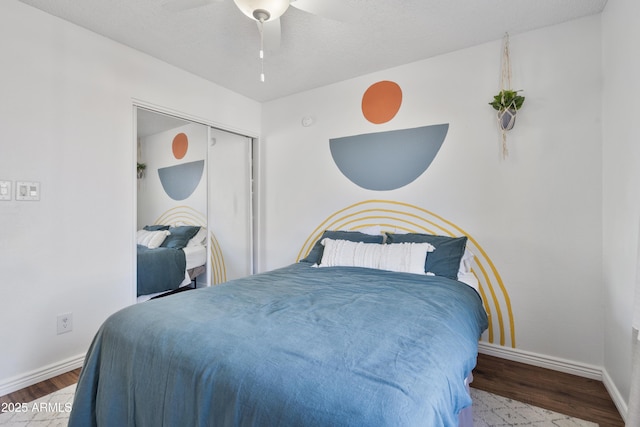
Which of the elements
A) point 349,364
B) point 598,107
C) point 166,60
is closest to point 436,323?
point 349,364

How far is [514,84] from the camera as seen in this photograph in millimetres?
2320

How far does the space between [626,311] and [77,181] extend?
3632 millimetres

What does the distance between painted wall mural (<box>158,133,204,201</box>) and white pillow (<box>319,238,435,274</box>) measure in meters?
1.57

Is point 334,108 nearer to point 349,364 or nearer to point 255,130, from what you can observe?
point 255,130

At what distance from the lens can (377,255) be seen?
2.38 meters

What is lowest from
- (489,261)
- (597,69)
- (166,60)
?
(489,261)

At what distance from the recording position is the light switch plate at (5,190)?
1900 millimetres

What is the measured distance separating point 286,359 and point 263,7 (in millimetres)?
1702

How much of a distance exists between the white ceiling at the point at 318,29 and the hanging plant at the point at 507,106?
0.50 meters

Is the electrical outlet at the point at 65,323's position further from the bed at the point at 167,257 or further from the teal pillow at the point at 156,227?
the teal pillow at the point at 156,227

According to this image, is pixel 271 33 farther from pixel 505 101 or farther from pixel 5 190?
pixel 5 190

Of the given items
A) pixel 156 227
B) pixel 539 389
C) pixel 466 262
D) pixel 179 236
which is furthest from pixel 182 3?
pixel 539 389

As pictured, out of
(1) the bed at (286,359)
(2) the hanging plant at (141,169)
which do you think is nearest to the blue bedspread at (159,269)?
(2) the hanging plant at (141,169)

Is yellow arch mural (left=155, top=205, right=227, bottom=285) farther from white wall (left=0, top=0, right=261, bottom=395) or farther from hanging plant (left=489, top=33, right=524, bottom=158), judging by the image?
hanging plant (left=489, top=33, right=524, bottom=158)
